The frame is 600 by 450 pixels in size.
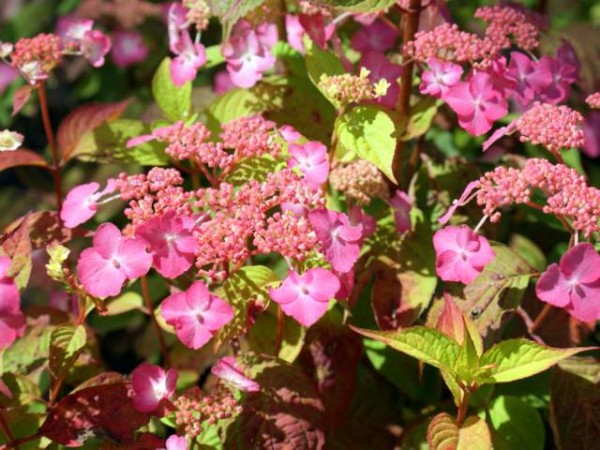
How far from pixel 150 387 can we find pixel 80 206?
26 cm

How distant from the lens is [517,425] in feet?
4.04

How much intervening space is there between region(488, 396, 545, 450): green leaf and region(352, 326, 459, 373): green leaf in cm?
26

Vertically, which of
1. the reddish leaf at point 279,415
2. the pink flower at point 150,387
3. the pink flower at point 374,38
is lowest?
the reddish leaf at point 279,415

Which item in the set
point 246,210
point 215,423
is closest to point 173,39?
point 246,210

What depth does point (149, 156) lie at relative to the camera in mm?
1291

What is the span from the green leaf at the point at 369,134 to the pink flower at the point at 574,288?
233 millimetres

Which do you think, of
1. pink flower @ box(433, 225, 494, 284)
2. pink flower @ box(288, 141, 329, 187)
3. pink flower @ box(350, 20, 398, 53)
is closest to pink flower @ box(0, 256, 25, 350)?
pink flower @ box(288, 141, 329, 187)

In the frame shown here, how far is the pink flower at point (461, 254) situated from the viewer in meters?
1.02

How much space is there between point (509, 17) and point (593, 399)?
0.56 metres

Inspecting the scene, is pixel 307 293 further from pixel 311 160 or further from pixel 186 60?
pixel 186 60

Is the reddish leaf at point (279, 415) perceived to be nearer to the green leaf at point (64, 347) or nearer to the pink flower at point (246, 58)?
the green leaf at point (64, 347)

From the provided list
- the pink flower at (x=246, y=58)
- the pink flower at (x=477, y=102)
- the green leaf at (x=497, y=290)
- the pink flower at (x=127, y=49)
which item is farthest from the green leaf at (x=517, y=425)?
the pink flower at (x=127, y=49)

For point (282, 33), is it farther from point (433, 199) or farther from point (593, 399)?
point (593, 399)

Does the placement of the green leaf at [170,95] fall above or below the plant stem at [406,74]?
below
